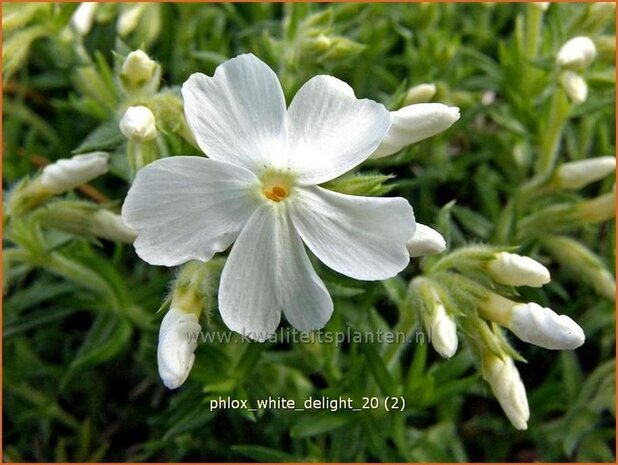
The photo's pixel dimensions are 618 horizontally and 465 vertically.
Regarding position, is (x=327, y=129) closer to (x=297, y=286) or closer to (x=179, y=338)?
(x=297, y=286)

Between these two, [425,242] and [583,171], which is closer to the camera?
[425,242]

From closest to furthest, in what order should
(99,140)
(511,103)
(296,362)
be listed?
(99,140), (296,362), (511,103)

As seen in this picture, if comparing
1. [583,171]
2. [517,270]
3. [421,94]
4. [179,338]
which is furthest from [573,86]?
[179,338]

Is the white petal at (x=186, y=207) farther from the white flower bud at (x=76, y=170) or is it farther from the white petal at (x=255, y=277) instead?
the white flower bud at (x=76, y=170)

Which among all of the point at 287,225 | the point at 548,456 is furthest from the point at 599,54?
the point at 287,225

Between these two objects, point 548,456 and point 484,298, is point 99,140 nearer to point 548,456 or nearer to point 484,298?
point 484,298

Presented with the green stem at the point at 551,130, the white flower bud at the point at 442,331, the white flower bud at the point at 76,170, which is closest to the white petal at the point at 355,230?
the white flower bud at the point at 442,331

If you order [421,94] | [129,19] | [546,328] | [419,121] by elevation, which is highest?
[419,121]
